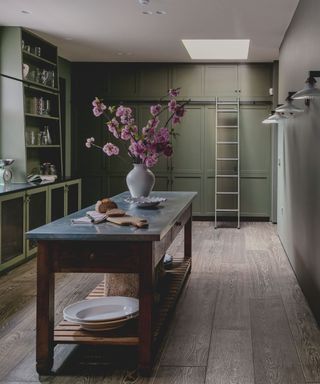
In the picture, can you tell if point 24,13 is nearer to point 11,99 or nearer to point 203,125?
point 11,99

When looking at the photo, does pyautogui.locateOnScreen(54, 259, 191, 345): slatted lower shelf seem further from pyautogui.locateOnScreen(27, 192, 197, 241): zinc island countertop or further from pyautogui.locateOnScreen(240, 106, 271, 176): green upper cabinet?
pyautogui.locateOnScreen(240, 106, 271, 176): green upper cabinet

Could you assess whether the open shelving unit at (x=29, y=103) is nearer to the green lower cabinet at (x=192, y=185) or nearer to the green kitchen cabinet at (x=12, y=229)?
the green kitchen cabinet at (x=12, y=229)

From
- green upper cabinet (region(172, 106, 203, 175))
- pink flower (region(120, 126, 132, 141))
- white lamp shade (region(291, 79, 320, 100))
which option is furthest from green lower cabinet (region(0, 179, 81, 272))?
white lamp shade (region(291, 79, 320, 100))

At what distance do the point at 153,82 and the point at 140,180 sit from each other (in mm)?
4834

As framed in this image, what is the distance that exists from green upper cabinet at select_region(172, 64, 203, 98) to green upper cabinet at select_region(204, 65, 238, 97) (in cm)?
10

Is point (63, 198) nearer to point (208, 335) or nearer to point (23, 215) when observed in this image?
point (23, 215)

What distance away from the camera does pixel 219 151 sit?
8.67 m

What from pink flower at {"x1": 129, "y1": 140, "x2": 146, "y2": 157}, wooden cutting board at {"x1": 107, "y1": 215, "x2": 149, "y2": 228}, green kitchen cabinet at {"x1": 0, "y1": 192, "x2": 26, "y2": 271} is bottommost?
green kitchen cabinet at {"x1": 0, "y1": 192, "x2": 26, "y2": 271}

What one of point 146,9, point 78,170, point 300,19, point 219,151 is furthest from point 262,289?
point 78,170

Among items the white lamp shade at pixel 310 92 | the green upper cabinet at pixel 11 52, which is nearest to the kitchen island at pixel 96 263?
the white lamp shade at pixel 310 92

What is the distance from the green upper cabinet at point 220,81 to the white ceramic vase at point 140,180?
4.72 meters

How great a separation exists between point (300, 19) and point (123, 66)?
435cm

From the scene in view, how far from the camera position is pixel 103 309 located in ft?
10.2

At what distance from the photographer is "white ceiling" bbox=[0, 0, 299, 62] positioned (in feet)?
17.4
